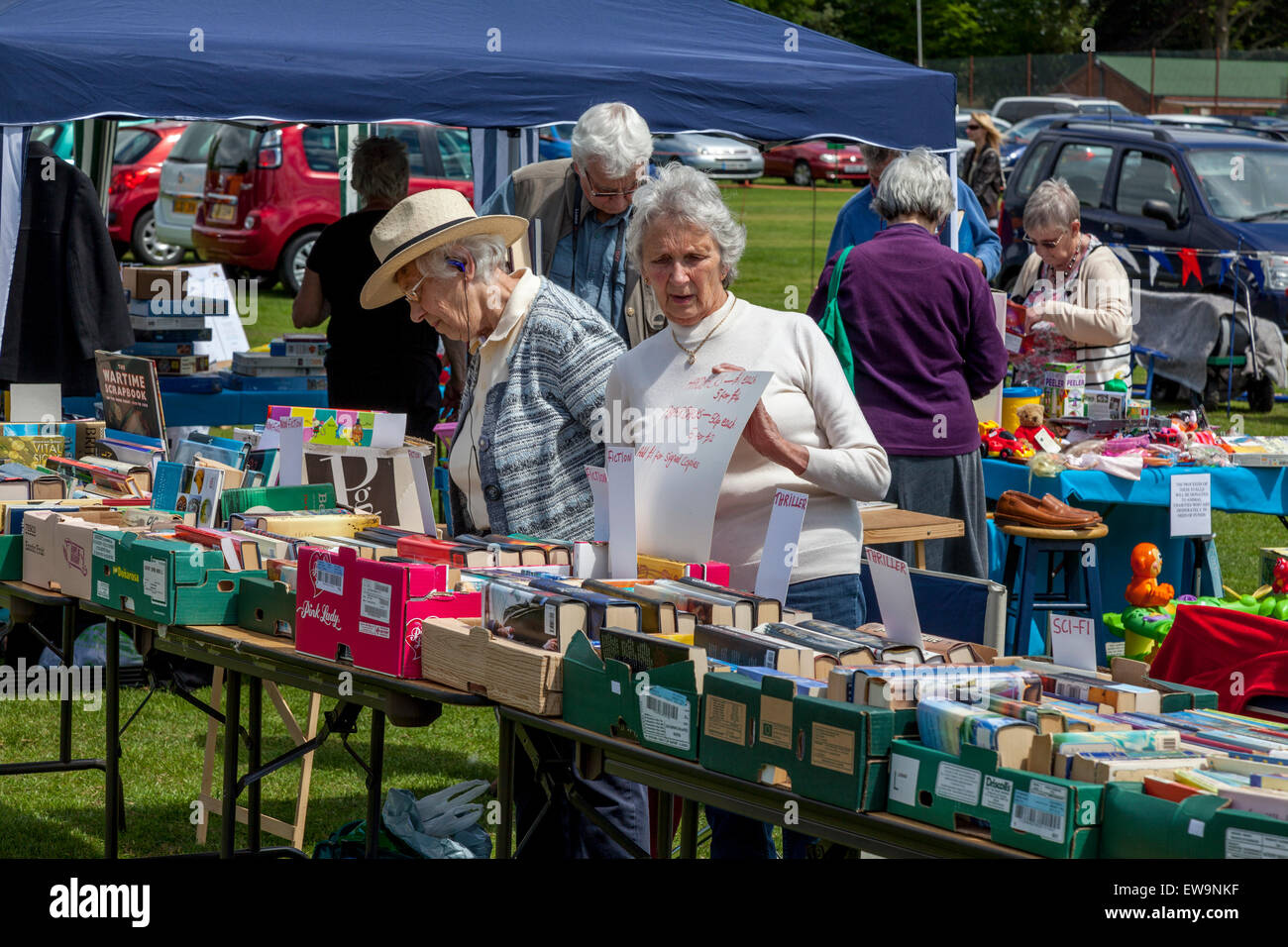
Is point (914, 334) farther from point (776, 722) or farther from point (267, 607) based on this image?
point (776, 722)

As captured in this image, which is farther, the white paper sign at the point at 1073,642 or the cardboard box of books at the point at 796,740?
the white paper sign at the point at 1073,642

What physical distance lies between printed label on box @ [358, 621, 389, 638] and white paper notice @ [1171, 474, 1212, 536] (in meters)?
3.50

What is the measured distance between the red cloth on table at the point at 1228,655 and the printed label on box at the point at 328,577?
5.01 ft

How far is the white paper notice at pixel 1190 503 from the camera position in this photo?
561 centimetres

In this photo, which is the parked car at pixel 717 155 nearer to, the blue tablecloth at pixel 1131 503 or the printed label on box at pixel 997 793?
the blue tablecloth at pixel 1131 503

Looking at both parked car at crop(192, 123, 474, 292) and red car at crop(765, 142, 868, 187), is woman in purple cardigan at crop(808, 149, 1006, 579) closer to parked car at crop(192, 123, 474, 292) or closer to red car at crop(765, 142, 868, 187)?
parked car at crop(192, 123, 474, 292)

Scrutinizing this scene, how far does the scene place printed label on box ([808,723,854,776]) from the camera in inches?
87.1

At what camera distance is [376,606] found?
9.64 ft

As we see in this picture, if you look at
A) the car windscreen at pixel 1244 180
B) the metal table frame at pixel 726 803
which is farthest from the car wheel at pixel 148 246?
the metal table frame at pixel 726 803
